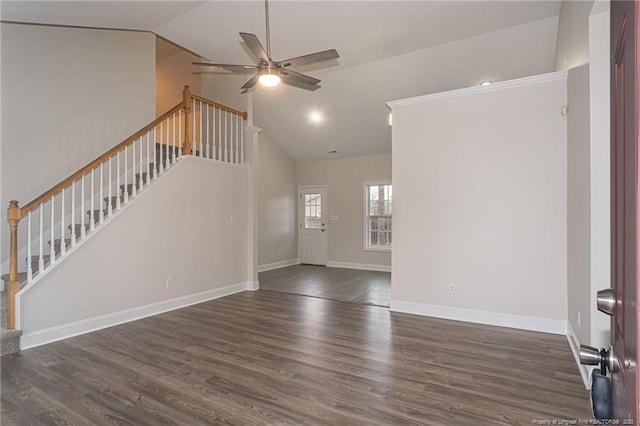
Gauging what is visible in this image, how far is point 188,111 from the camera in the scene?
523 cm

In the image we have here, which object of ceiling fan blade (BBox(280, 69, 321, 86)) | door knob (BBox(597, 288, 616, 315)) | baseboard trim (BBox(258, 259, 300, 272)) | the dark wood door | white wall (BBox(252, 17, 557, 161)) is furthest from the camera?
baseboard trim (BBox(258, 259, 300, 272))

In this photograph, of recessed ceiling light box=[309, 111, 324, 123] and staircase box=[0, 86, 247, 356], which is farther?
recessed ceiling light box=[309, 111, 324, 123]

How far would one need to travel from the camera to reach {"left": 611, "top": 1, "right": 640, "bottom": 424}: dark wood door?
1.91 feet

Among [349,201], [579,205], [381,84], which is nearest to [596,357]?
[579,205]

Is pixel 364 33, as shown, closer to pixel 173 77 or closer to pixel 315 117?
pixel 315 117

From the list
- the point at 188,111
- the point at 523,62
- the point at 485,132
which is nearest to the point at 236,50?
the point at 188,111

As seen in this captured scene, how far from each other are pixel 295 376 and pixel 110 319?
267 cm

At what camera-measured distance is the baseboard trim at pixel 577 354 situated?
104 inches

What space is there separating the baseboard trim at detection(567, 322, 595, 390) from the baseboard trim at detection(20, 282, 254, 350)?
4.62 m

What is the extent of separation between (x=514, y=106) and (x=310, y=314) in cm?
362

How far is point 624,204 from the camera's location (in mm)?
688

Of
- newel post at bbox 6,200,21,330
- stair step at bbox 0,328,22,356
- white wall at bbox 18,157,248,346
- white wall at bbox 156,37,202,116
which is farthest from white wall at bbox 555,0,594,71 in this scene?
white wall at bbox 156,37,202,116

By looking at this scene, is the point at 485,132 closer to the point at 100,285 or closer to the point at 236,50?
the point at 236,50

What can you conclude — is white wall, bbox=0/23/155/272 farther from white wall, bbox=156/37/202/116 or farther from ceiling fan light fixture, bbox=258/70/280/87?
ceiling fan light fixture, bbox=258/70/280/87
